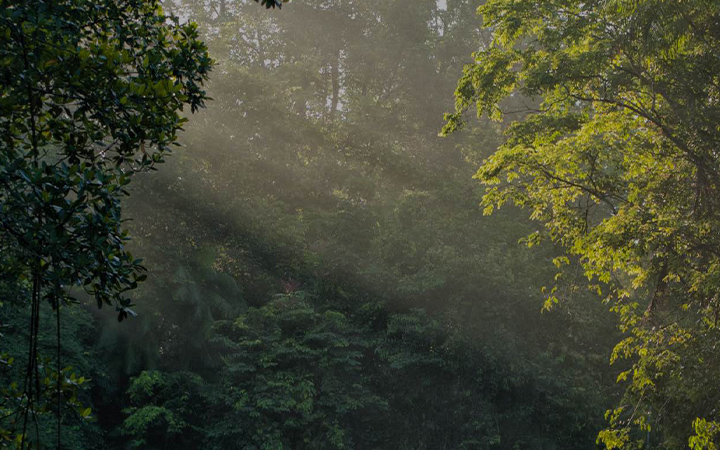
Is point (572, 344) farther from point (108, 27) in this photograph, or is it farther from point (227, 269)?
point (108, 27)

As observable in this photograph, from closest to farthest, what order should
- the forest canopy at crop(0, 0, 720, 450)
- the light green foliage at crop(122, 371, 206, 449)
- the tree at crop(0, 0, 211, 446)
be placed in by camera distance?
1. the tree at crop(0, 0, 211, 446)
2. the forest canopy at crop(0, 0, 720, 450)
3. the light green foliage at crop(122, 371, 206, 449)

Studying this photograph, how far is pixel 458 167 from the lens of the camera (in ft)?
63.2

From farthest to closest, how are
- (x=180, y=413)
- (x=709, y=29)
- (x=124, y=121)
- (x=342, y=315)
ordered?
(x=342, y=315) < (x=180, y=413) < (x=709, y=29) < (x=124, y=121)

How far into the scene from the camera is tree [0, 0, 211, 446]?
8.90 feet

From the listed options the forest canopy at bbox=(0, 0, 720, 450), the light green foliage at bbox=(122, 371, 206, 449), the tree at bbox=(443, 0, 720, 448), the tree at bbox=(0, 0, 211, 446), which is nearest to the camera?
the tree at bbox=(0, 0, 211, 446)

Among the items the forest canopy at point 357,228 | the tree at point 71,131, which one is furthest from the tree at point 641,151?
the tree at point 71,131

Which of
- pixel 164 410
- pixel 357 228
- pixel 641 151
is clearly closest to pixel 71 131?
pixel 641 151

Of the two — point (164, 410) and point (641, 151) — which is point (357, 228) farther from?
point (641, 151)

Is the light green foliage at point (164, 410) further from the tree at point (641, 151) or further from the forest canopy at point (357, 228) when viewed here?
the tree at point (641, 151)

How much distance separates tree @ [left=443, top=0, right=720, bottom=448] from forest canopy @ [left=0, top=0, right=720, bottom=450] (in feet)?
0.13

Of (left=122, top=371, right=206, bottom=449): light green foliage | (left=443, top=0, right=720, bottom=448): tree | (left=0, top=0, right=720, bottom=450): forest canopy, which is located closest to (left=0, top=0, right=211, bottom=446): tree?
(left=0, top=0, right=720, bottom=450): forest canopy

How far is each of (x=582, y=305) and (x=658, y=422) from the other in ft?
23.5

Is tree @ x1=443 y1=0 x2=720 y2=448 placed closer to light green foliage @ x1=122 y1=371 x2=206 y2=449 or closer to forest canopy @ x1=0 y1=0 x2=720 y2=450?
forest canopy @ x1=0 y1=0 x2=720 y2=450

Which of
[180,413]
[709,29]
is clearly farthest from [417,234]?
[709,29]
